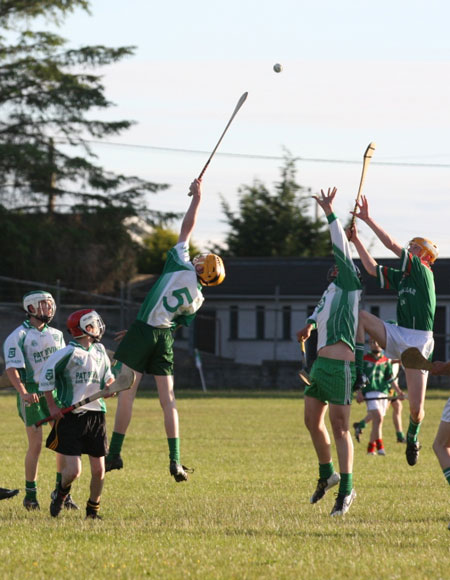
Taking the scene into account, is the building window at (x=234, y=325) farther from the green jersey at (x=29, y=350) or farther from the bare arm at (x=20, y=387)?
the bare arm at (x=20, y=387)

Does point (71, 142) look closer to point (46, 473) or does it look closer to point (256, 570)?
point (46, 473)

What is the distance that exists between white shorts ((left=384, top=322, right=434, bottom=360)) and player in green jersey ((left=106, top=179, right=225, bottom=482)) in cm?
176

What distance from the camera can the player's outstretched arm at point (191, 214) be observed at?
10750 mm

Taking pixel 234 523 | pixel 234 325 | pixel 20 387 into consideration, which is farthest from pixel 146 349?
pixel 234 325

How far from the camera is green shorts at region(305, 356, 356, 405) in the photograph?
989cm

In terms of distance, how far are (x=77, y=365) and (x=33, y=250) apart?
36.3 m

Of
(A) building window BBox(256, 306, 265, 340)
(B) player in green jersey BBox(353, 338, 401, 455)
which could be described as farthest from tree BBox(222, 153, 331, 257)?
(B) player in green jersey BBox(353, 338, 401, 455)

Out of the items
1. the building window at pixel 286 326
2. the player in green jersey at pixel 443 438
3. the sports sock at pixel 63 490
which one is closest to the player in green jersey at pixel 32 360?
the sports sock at pixel 63 490

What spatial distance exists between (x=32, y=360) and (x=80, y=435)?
1.31m

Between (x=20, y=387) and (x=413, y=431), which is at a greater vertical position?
(x=20, y=387)

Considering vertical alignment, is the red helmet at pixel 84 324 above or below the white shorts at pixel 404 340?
above

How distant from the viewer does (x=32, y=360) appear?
34.6ft

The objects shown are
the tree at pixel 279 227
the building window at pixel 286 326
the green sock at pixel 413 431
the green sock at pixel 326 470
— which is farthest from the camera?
the tree at pixel 279 227

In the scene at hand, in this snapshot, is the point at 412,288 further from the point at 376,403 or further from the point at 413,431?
the point at 376,403
